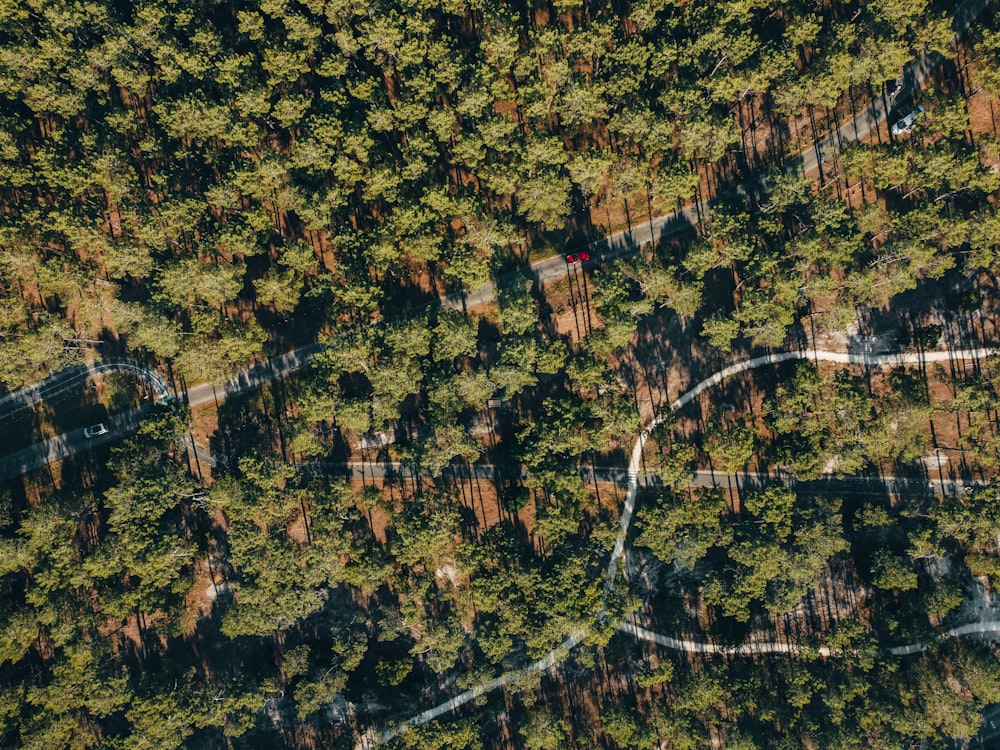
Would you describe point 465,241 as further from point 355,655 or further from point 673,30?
point 355,655

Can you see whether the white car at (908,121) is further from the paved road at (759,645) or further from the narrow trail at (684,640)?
the paved road at (759,645)

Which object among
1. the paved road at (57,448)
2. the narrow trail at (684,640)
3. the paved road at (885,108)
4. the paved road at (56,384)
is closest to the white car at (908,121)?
the paved road at (885,108)

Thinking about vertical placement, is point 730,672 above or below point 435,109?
below

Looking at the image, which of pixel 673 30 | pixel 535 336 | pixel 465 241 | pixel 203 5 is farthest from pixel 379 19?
pixel 535 336

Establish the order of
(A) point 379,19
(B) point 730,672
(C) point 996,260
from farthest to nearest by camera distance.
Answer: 1. (B) point 730,672
2. (C) point 996,260
3. (A) point 379,19

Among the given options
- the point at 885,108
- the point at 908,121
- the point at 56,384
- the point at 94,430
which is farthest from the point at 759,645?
the point at 56,384

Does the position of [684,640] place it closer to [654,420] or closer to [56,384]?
[654,420]

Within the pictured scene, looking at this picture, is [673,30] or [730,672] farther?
[730,672]

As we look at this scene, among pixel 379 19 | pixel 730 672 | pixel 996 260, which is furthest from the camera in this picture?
pixel 730 672
